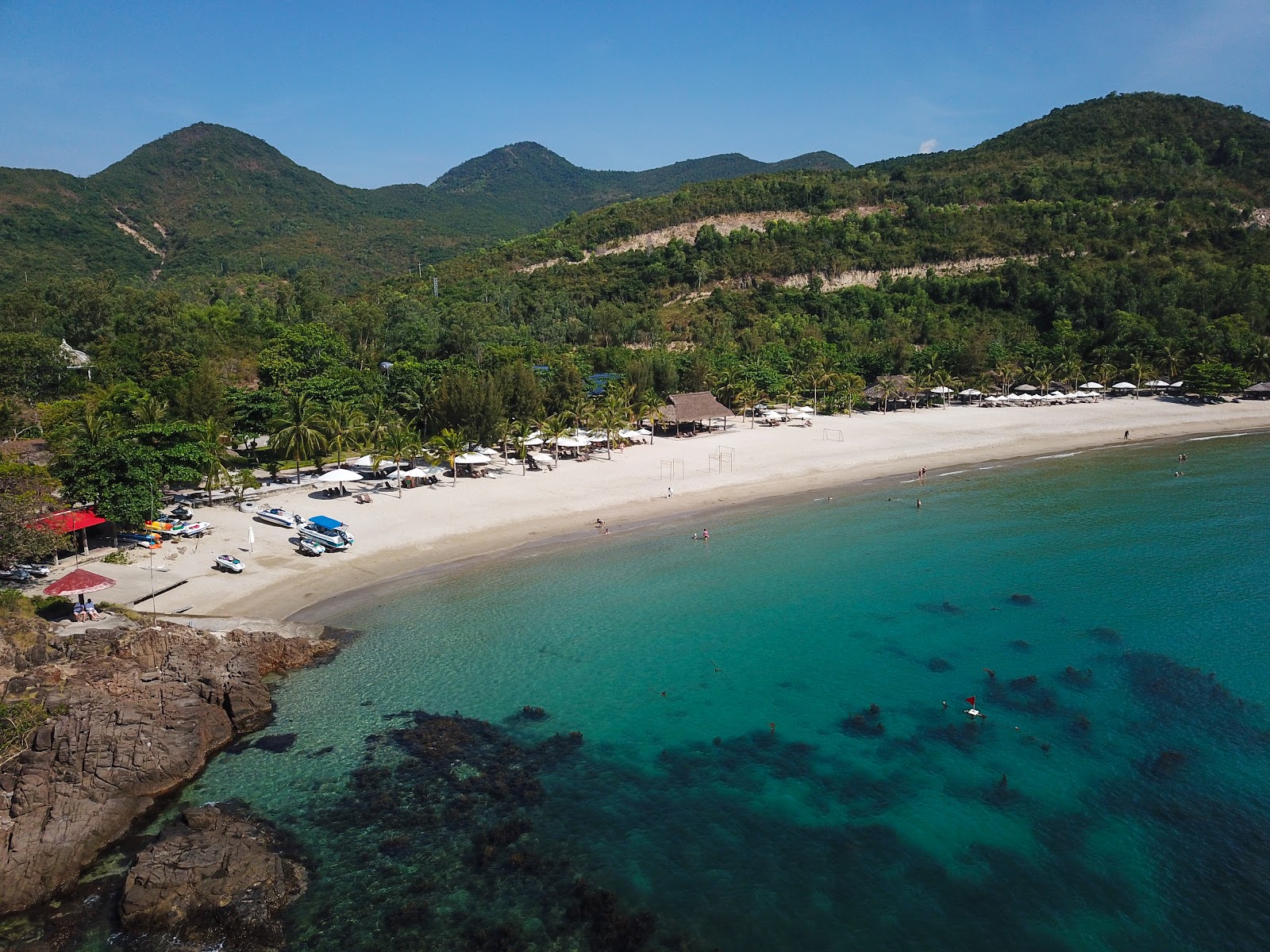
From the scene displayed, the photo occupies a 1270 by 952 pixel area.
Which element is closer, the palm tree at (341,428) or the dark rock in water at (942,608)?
the dark rock in water at (942,608)

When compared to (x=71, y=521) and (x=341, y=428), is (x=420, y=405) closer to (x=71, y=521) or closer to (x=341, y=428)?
(x=341, y=428)

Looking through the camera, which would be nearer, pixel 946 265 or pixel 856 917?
pixel 856 917

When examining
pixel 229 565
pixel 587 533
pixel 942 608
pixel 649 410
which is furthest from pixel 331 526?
pixel 649 410

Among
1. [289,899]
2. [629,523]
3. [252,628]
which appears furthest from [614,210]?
[289,899]

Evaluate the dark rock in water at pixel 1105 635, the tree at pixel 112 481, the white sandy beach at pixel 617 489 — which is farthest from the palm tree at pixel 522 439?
the dark rock in water at pixel 1105 635

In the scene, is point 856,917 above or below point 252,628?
below

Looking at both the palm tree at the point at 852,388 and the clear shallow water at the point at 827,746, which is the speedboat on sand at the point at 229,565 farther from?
the palm tree at the point at 852,388

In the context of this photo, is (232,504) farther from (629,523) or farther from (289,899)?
(289,899)
